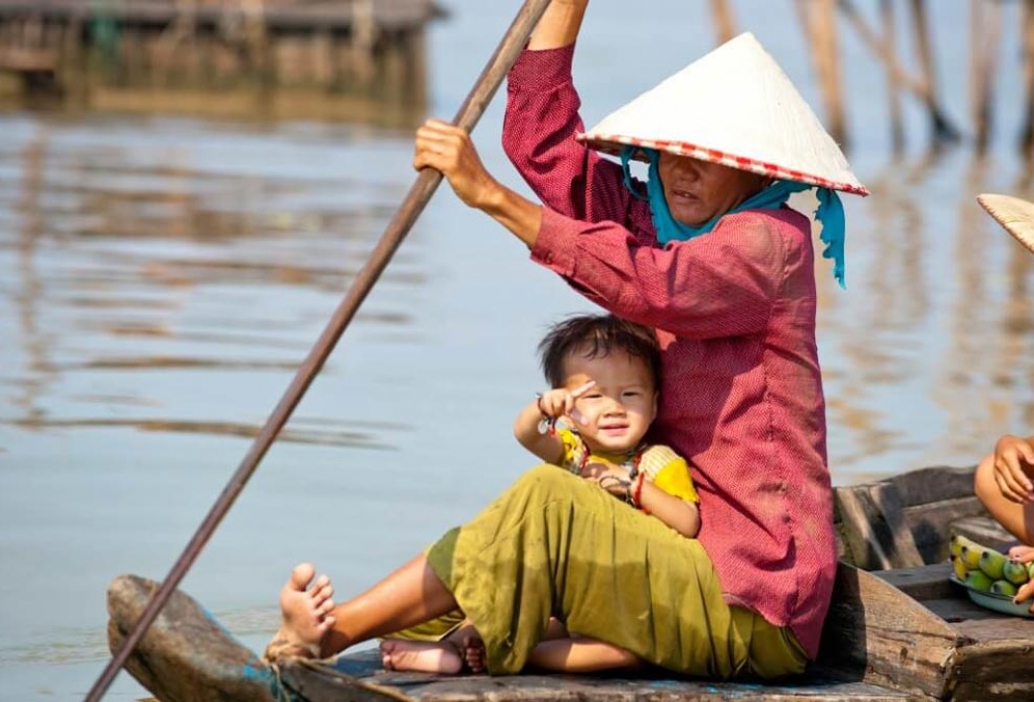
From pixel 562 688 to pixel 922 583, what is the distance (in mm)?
1144

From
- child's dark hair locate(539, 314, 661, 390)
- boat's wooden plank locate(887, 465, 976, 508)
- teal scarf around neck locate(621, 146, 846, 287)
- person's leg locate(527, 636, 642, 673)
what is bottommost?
person's leg locate(527, 636, 642, 673)

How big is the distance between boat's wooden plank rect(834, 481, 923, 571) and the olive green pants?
0.87 meters

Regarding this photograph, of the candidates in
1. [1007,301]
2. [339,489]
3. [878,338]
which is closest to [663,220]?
[339,489]

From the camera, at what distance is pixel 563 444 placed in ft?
11.9

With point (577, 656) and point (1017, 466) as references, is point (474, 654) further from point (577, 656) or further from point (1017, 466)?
point (1017, 466)

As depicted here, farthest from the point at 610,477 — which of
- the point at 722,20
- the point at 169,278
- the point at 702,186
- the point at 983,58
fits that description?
the point at 983,58

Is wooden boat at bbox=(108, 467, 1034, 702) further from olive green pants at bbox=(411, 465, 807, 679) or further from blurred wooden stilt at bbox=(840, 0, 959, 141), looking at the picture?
blurred wooden stilt at bbox=(840, 0, 959, 141)

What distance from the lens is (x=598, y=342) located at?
3605mm

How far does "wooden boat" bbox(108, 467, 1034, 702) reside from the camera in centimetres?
324

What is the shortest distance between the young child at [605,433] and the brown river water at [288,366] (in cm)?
123

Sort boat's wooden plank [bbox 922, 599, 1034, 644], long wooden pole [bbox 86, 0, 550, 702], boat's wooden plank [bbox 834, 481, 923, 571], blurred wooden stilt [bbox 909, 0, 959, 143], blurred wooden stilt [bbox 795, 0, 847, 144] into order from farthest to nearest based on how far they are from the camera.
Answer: blurred wooden stilt [bbox 909, 0, 959, 143], blurred wooden stilt [bbox 795, 0, 847, 144], boat's wooden plank [bbox 834, 481, 923, 571], boat's wooden plank [bbox 922, 599, 1034, 644], long wooden pole [bbox 86, 0, 550, 702]

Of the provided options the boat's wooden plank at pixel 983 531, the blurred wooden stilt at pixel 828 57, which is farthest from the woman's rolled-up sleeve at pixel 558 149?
the blurred wooden stilt at pixel 828 57

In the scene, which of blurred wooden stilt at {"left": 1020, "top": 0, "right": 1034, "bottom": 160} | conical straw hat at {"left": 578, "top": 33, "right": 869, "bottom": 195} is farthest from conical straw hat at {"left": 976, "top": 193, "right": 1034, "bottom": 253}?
blurred wooden stilt at {"left": 1020, "top": 0, "right": 1034, "bottom": 160}

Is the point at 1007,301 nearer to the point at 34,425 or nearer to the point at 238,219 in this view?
the point at 238,219
